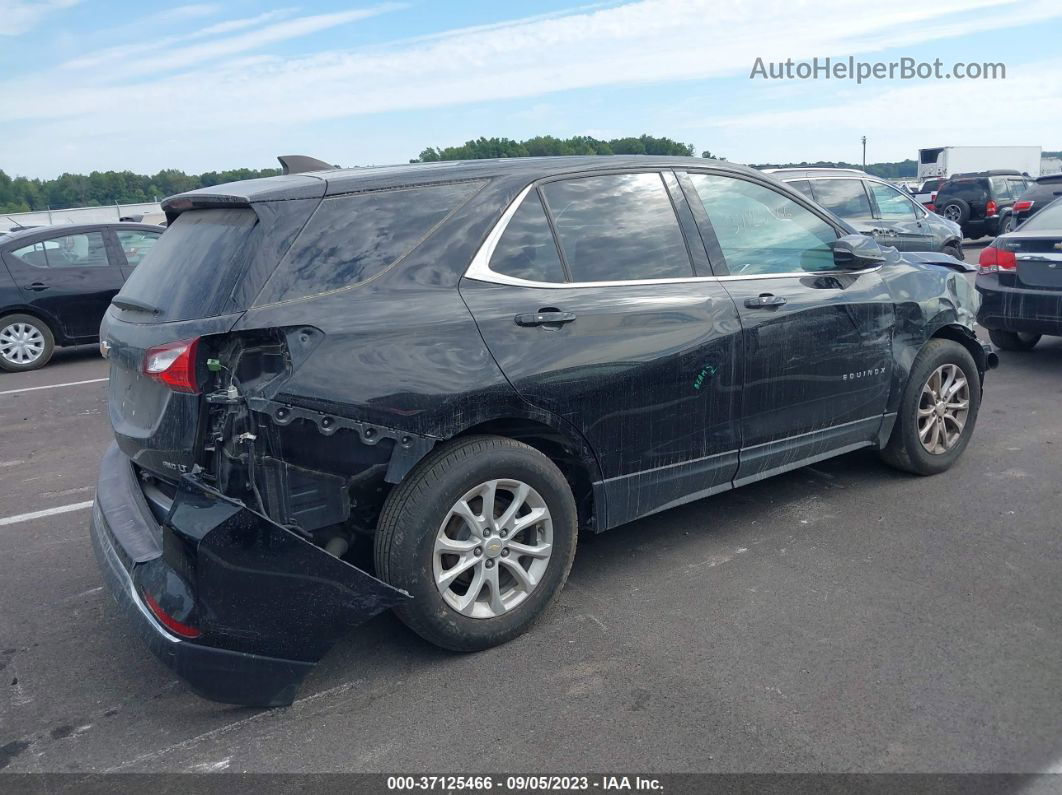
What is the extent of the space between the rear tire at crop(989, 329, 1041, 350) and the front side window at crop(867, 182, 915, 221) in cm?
309

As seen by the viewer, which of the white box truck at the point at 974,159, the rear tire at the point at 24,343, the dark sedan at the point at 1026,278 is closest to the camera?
the dark sedan at the point at 1026,278

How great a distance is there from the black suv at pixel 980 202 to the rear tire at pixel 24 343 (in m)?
19.9

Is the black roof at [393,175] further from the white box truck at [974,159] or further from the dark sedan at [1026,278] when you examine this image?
the white box truck at [974,159]

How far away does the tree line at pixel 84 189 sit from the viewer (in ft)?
121

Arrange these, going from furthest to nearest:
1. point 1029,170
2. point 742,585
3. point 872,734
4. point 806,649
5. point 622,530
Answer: point 1029,170 → point 622,530 → point 742,585 → point 806,649 → point 872,734

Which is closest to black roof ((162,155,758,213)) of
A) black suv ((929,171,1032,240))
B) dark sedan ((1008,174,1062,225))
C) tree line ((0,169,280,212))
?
dark sedan ((1008,174,1062,225))

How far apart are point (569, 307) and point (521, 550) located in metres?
0.97

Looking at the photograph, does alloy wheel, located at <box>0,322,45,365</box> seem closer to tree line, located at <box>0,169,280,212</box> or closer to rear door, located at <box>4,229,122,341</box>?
rear door, located at <box>4,229,122,341</box>

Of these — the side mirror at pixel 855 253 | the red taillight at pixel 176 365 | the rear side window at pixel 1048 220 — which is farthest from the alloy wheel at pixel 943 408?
the red taillight at pixel 176 365

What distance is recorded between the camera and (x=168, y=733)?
3104 mm

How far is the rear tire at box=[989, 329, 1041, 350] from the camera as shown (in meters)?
9.17

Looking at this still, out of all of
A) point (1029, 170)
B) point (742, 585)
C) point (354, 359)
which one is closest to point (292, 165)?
point (354, 359)

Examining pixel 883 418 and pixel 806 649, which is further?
pixel 883 418

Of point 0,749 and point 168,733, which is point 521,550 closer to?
point 168,733
